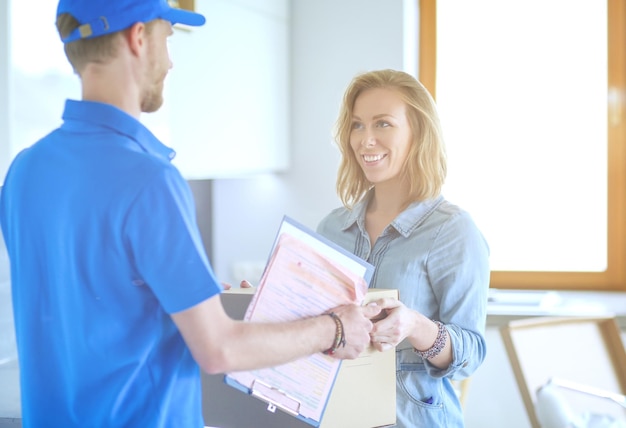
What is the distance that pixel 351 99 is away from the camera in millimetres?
1883

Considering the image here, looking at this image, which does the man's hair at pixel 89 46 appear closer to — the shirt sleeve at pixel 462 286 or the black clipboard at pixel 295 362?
the black clipboard at pixel 295 362

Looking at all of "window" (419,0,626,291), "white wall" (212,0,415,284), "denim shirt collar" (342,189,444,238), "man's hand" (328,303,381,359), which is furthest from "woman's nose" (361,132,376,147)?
"window" (419,0,626,291)

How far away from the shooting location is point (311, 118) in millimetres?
3250

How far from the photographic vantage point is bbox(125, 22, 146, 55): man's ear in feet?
3.51

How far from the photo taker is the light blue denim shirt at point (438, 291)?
1.61 metres

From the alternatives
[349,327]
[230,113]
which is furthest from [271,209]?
[349,327]

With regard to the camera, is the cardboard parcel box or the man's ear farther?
the cardboard parcel box

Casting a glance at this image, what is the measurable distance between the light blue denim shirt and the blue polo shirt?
0.60 meters

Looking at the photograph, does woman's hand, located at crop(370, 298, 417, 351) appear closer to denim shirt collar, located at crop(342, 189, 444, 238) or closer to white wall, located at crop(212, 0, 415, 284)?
denim shirt collar, located at crop(342, 189, 444, 238)

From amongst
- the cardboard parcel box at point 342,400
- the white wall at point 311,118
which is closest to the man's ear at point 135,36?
the cardboard parcel box at point 342,400

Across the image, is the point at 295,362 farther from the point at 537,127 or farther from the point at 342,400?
the point at 537,127

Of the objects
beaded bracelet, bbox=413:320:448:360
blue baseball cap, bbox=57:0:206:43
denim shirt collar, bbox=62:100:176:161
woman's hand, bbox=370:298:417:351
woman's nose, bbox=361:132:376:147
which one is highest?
blue baseball cap, bbox=57:0:206:43

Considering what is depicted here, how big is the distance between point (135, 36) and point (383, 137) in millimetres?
804

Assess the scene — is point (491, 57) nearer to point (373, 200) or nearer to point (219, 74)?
point (219, 74)
